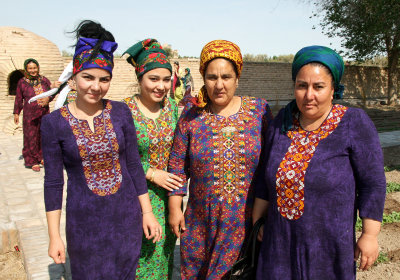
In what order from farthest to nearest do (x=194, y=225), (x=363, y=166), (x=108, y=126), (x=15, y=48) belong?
(x=15, y=48), (x=194, y=225), (x=108, y=126), (x=363, y=166)

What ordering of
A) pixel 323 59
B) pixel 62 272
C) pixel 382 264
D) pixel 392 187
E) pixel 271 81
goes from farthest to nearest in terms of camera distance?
pixel 271 81 < pixel 392 187 < pixel 382 264 < pixel 62 272 < pixel 323 59

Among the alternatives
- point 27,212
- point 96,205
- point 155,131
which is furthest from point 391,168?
point 96,205

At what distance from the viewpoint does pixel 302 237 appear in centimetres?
173

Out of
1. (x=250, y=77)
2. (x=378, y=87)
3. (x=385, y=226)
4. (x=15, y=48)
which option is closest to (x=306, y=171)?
(x=385, y=226)

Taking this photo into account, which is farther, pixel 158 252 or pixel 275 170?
pixel 158 252

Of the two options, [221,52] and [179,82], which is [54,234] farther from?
[179,82]

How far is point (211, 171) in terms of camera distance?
2035 mm

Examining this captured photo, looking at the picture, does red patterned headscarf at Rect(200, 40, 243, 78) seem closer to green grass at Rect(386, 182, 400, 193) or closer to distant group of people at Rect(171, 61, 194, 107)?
green grass at Rect(386, 182, 400, 193)

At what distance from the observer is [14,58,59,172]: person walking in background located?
21.9ft

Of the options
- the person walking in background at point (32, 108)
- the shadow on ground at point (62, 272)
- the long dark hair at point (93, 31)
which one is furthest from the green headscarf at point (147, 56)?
the person walking in background at point (32, 108)

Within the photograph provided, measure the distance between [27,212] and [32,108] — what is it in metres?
2.95

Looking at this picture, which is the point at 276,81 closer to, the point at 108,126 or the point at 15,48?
the point at 15,48

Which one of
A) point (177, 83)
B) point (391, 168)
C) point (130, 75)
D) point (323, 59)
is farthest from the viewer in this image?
point (130, 75)

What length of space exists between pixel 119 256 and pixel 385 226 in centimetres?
336
